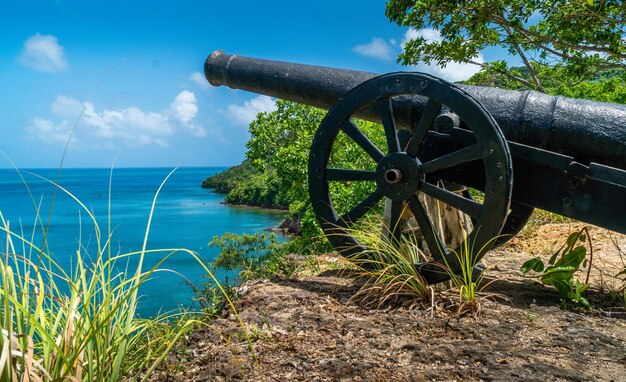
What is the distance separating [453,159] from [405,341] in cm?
143

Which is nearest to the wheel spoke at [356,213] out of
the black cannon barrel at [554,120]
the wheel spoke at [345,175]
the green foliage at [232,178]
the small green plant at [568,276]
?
the wheel spoke at [345,175]

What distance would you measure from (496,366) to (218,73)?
4480mm

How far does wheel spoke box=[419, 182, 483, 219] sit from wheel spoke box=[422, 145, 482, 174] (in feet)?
0.42

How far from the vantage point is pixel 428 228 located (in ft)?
15.0

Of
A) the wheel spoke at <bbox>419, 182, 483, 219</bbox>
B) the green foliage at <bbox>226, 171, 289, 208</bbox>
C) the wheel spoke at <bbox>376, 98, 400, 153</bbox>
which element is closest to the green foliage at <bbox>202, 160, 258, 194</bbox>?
the green foliage at <bbox>226, 171, 289, 208</bbox>

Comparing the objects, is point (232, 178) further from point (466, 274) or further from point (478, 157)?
point (478, 157)

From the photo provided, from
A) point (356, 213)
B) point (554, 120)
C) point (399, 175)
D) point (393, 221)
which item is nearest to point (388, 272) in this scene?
point (393, 221)

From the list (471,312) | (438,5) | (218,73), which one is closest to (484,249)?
(471,312)

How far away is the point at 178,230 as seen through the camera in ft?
157

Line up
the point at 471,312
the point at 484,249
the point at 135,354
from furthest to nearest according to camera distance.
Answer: the point at 484,249 → the point at 471,312 → the point at 135,354

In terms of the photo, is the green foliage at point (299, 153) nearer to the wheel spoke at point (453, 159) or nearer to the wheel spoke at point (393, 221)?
the wheel spoke at point (393, 221)

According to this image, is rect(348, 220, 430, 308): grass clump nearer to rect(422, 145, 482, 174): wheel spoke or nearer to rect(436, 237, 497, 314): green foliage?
rect(436, 237, 497, 314): green foliage

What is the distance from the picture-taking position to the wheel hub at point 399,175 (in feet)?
14.7

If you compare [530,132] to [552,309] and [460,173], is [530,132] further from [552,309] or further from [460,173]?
[552,309]
